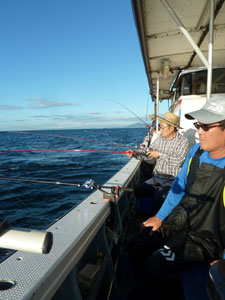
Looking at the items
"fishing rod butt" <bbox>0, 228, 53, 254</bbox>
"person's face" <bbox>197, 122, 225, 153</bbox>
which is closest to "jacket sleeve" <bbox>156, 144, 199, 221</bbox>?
"person's face" <bbox>197, 122, 225, 153</bbox>

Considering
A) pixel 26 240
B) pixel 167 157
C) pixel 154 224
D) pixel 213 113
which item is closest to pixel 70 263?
pixel 26 240

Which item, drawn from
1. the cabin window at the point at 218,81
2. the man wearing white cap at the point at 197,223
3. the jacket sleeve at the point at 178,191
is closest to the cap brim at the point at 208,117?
the man wearing white cap at the point at 197,223

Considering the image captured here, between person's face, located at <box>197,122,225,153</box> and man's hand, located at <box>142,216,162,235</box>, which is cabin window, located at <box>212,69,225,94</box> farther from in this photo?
man's hand, located at <box>142,216,162,235</box>

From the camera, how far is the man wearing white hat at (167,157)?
348 cm

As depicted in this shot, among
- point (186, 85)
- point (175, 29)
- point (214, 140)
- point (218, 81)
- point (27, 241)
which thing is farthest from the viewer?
point (186, 85)

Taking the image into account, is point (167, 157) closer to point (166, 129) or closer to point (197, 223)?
point (166, 129)

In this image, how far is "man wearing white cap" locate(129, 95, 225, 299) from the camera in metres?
1.61

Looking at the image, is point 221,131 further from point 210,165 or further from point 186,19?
point 186,19

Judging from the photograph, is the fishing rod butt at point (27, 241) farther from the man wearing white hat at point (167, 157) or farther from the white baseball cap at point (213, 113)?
the man wearing white hat at point (167, 157)

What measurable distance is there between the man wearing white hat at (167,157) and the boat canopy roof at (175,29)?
4.74 feet

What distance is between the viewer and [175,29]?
10.8 ft

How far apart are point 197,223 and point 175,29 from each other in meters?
3.11

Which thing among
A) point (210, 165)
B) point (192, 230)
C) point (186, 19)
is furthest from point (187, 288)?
point (186, 19)

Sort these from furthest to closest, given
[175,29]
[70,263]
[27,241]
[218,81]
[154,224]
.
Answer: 1. [218,81]
2. [175,29]
3. [154,224]
4. [70,263]
5. [27,241]
